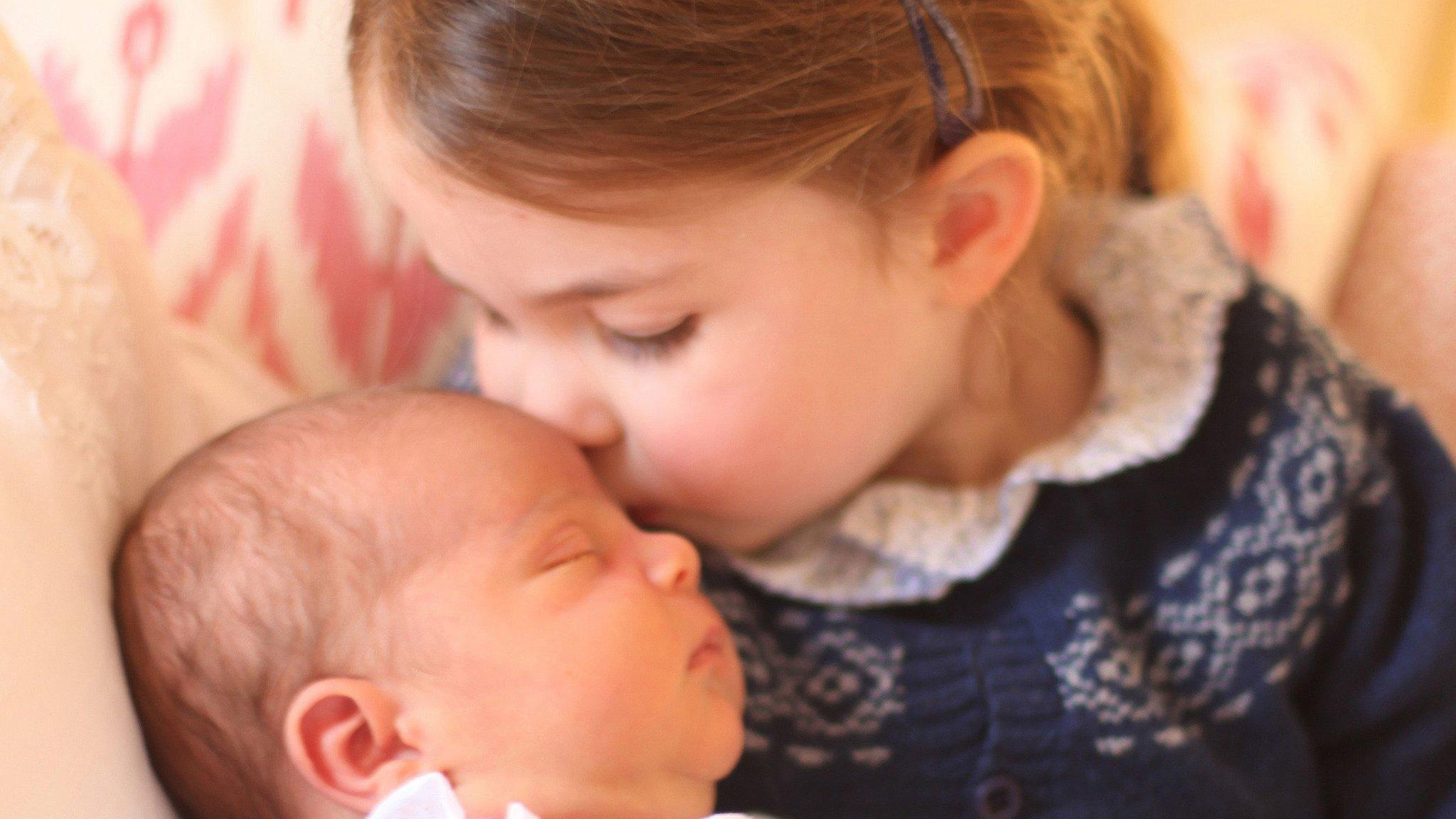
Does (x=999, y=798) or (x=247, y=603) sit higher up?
(x=247, y=603)

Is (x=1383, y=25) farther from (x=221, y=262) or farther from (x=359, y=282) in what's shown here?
(x=221, y=262)

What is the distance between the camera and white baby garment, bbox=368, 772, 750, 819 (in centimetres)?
59

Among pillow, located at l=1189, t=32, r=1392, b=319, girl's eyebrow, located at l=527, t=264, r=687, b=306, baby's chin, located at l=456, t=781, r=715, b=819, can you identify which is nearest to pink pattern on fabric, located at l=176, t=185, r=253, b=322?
girl's eyebrow, located at l=527, t=264, r=687, b=306

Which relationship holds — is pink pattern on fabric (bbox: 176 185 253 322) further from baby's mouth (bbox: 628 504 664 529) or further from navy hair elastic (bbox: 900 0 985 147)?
navy hair elastic (bbox: 900 0 985 147)

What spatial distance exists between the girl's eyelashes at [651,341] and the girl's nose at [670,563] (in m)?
0.11

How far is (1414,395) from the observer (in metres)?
1.16

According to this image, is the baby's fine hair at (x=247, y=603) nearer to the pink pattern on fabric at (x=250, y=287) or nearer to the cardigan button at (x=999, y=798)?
the pink pattern on fabric at (x=250, y=287)

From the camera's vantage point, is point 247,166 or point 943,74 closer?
point 943,74

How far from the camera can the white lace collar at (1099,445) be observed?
875 millimetres

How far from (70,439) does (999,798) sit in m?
0.61

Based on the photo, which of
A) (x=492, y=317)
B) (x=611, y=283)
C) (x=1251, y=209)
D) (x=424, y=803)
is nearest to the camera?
(x=424, y=803)

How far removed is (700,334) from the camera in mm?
743

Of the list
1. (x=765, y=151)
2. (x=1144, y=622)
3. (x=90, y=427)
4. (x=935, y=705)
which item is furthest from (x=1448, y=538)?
(x=90, y=427)

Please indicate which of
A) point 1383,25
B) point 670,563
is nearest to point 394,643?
point 670,563
